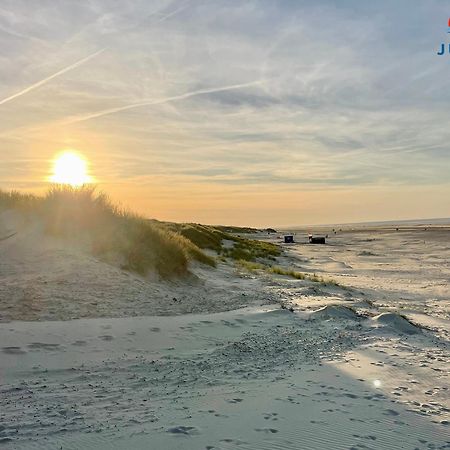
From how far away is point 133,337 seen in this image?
804cm

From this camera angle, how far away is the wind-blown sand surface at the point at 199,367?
4656 mm

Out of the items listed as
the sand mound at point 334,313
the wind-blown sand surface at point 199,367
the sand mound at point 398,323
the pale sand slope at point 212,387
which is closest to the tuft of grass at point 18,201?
the wind-blown sand surface at point 199,367

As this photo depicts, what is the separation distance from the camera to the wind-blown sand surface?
466 cm

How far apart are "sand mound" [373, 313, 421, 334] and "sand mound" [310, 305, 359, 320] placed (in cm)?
60

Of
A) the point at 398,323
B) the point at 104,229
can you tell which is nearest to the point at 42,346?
the point at 398,323

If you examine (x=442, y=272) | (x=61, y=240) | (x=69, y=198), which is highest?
(x=69, y=198)

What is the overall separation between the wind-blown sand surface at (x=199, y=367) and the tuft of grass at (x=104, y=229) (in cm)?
102

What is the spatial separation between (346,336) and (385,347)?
88 cm

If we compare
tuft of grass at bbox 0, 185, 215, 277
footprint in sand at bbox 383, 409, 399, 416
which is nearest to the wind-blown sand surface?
footprint in sand at bbox 383, 409, 399, 416

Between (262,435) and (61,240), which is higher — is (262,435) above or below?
below

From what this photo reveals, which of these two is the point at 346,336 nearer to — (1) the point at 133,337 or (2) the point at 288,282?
(1) the point at 133,337

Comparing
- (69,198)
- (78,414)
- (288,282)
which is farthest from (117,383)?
(288,282)

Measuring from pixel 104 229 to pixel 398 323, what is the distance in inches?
362

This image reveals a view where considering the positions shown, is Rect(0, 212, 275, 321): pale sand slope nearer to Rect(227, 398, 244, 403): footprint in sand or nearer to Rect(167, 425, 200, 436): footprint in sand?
Rect(227, 398, 244, 403): footprint in sand
